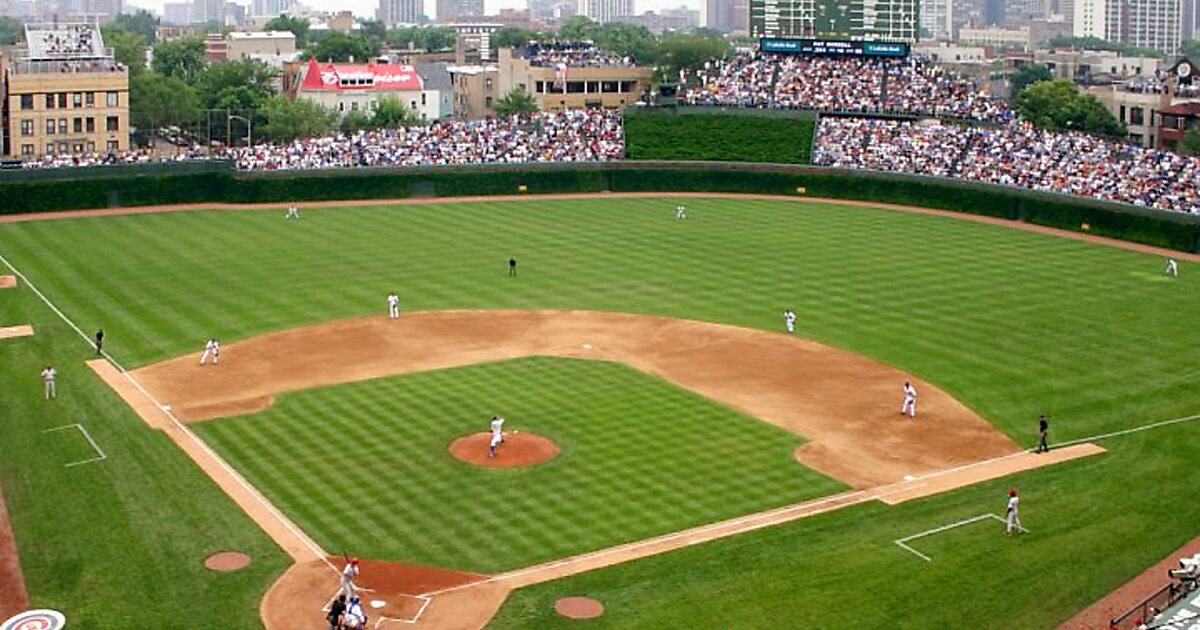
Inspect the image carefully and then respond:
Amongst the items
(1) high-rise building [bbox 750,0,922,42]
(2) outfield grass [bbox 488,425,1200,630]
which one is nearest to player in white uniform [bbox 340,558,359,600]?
(2) outfield grass [bbox 488,425,1200,630]

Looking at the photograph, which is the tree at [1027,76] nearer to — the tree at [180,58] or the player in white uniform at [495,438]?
the tree at [180,58]

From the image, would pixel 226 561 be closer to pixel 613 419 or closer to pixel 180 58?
pixel 613 419

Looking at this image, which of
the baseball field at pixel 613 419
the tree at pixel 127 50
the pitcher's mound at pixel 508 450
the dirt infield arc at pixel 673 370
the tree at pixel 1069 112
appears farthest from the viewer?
the tree at pixel 127 50

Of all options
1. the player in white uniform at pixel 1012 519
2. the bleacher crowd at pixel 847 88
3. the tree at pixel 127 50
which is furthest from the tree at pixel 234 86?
the player in white uniform at pixel 1012 519

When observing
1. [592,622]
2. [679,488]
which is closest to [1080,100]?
[679,488]

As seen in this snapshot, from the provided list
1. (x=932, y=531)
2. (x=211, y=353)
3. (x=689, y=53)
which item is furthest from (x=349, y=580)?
(x=689, y=53)

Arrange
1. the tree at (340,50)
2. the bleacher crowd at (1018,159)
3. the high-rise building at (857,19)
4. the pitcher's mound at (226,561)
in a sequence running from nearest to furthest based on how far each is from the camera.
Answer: the pitcher's mound at (226,561)
the bleacher crowd at (1018,159)
the high-rise building at (857,19)
the tree at (340,50)
